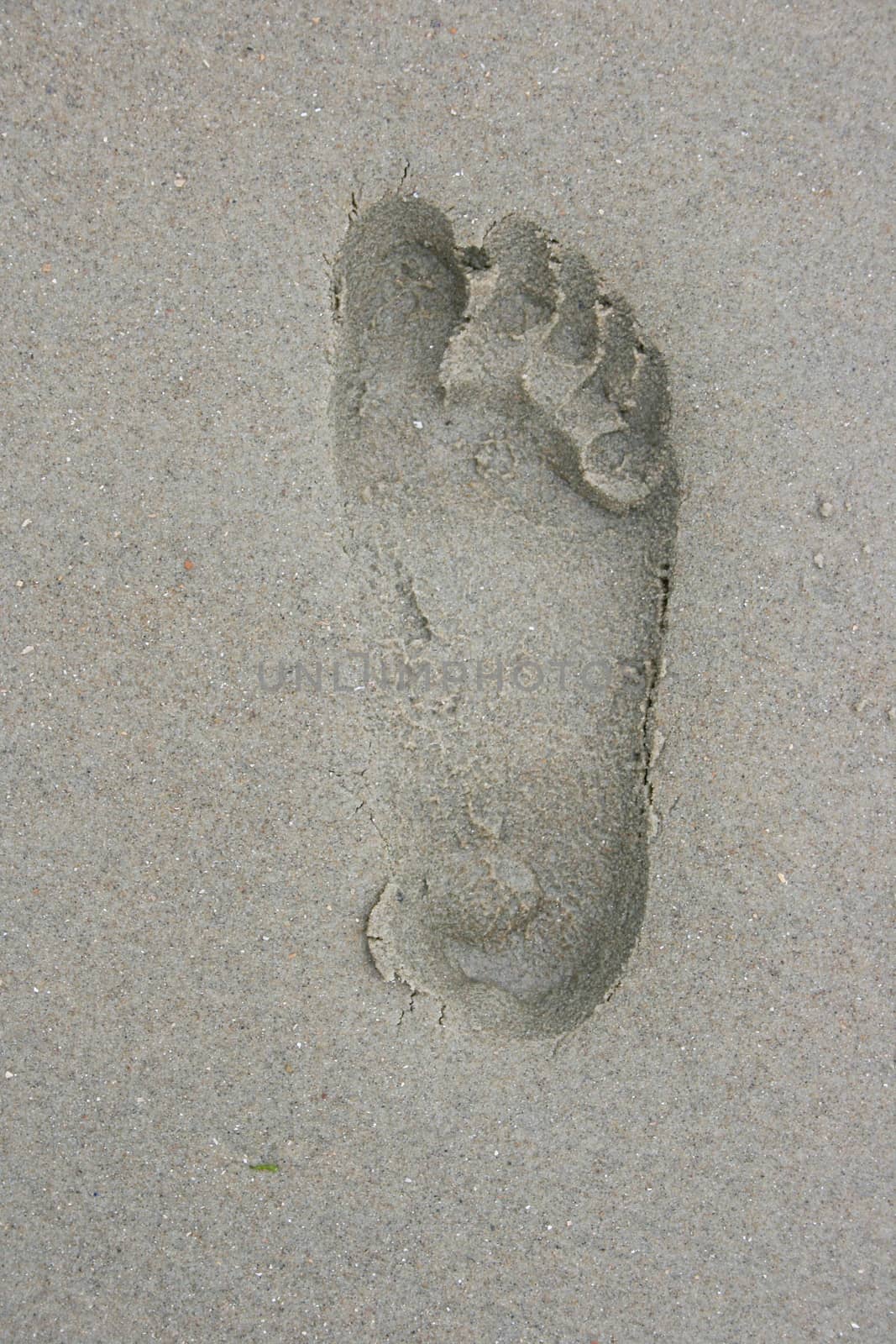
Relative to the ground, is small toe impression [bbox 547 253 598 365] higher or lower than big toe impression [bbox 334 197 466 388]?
higher

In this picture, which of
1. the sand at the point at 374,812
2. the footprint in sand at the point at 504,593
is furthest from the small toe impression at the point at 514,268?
the sand at the point at 374,812

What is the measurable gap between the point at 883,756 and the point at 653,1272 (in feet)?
2.83

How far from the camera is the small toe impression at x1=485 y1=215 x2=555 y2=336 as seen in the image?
1.44 meters

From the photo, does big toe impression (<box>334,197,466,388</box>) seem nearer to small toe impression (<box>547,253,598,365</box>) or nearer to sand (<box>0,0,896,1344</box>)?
sand (<box>0,0,896,1344</box>)

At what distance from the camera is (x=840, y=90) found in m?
1.47

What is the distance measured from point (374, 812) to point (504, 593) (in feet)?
1.28

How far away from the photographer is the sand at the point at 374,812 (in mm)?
1466

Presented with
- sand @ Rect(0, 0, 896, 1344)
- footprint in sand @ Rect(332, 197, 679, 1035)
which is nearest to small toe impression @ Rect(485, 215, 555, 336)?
footprint in sand @ Rect(332, 197, 679, 1035)

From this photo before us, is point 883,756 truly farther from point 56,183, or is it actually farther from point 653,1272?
point 56,183

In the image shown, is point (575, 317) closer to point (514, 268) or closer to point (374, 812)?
point (514, 268)

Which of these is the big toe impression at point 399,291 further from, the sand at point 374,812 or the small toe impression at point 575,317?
the small toe impression at point 575,317

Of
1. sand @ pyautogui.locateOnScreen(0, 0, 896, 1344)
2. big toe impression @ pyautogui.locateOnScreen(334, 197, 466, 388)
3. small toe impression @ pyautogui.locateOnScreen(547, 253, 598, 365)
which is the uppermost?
small toe impression @ pyautogui.locateOnScreen(547, 253, 598, 365)

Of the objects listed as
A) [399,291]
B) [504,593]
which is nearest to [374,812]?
[504,593]

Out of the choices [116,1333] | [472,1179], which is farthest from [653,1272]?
[116,1333]
